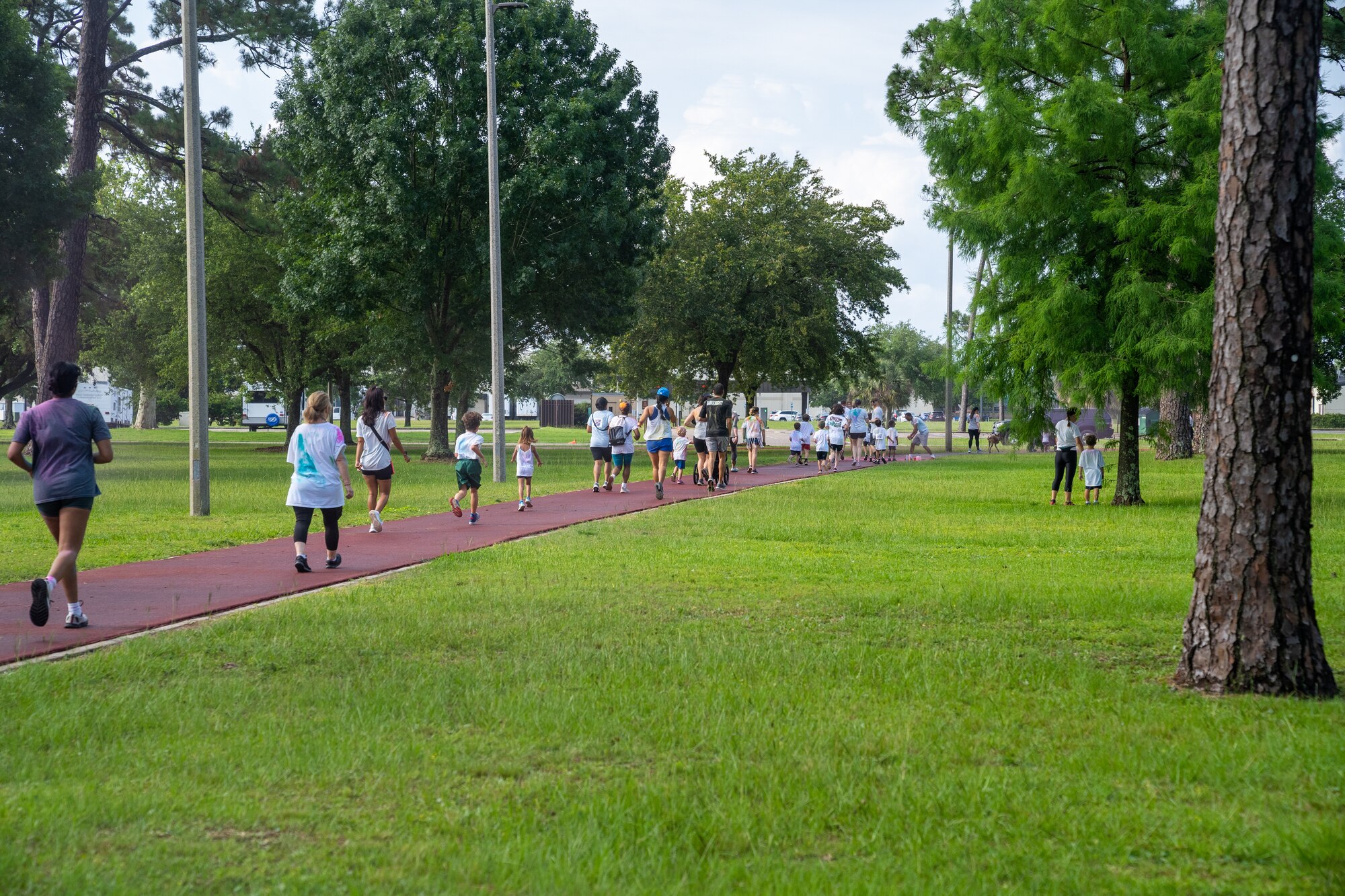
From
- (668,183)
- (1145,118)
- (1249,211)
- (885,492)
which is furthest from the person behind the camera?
(668,183)

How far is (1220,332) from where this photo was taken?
6.28 metres

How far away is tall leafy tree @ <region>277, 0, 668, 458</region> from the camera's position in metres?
30.7

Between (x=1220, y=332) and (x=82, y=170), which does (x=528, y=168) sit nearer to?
(x=82, y=170)

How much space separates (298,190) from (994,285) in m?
22.4

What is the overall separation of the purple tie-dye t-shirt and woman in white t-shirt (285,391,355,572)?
8.11ft

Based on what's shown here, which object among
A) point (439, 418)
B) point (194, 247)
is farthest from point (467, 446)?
point (439, 418)

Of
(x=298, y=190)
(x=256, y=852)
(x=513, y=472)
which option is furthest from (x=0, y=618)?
(x=298, y=190)

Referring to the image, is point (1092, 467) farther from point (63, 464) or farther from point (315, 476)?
point (63, 464)

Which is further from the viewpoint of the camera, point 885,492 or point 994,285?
point 885,492

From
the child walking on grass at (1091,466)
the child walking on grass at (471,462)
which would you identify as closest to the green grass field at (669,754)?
the child walking on grass at (471,462)

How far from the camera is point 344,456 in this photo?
11047mm

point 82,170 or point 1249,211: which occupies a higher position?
point 82,170

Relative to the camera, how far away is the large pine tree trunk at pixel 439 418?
3650cm

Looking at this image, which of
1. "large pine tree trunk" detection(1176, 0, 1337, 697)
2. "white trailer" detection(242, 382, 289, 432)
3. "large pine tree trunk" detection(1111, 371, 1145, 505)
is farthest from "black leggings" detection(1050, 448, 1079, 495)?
"white trailer" detection(242, 382, 289, 432)
